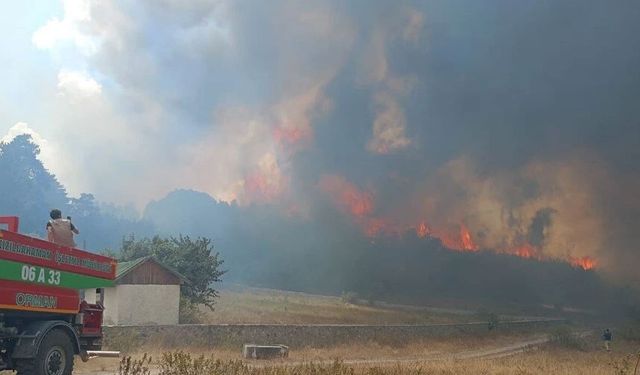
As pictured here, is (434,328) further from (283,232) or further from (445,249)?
(283,232)

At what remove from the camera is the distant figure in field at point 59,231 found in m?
12.1

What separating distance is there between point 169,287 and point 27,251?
24.4m

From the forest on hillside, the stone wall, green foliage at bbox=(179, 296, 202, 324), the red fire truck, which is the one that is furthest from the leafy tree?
the red fire truck

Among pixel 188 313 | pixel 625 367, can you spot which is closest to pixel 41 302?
pixel 625 367

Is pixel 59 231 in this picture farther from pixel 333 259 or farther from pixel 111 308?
pixel 333 259

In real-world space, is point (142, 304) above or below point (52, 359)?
above

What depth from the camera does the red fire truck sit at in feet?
33.4

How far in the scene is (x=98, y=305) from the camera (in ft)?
44.5

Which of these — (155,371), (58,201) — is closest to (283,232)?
(58,201)

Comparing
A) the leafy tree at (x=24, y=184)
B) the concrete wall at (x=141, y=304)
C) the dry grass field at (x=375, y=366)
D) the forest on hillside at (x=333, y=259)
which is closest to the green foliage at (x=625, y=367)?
the dry grass field at (x=375, y=366)

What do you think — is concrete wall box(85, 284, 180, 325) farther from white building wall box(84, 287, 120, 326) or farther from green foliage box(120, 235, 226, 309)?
green foliage box(120, 235, 226, 309)

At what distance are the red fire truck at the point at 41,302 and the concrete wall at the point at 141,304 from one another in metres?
20.2

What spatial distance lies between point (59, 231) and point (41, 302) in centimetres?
167

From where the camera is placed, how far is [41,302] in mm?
11102
